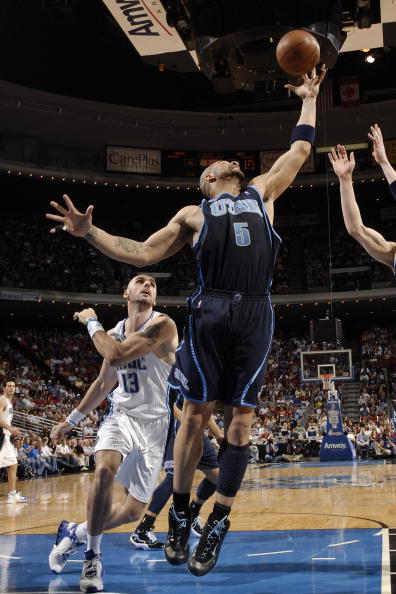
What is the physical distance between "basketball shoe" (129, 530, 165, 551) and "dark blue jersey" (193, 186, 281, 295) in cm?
344

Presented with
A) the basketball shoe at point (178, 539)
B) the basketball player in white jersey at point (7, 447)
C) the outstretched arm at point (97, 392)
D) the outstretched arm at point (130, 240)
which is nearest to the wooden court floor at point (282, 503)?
the basketball player in white jersey at point (7, 447)

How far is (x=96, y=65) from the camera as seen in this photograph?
29000mm

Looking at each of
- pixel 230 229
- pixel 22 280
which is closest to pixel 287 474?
pixel 230 229

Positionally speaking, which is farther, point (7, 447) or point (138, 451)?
point (7, 447)

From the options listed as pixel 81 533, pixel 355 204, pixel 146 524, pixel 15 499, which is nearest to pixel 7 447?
pixel 15 499

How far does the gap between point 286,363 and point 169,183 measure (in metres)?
9.85

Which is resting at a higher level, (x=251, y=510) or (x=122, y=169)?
(x=122, y=169)

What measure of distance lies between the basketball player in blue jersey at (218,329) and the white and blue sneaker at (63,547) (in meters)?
1.78

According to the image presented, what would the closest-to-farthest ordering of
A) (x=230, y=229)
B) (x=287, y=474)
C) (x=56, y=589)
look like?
(x=230, y=229) → (x=56, y=589) → (x=287, y=474)

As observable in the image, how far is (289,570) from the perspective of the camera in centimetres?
534

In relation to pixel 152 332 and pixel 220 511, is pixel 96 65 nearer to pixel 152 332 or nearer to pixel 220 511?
pixel 152 332

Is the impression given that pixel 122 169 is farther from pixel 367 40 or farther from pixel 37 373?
pixel 367 40

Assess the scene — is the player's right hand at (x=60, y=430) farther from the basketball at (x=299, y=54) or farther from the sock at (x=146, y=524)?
the basketball at (x=299, y=54)

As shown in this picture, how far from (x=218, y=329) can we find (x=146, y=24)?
14.7m
